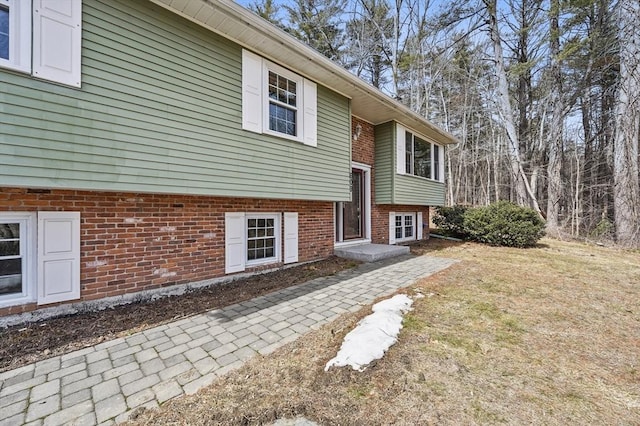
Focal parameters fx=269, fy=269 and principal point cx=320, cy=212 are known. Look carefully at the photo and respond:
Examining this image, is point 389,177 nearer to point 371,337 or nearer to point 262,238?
point 262,238

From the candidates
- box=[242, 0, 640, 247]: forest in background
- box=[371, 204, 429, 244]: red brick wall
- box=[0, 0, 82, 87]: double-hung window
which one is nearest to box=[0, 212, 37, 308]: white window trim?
box=[0, 0, 82, 87]: double-hung window

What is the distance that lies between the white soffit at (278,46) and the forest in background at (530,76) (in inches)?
307

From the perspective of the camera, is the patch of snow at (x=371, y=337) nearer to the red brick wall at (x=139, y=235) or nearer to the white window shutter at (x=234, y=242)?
the white window shutter at (x=234, y=242)

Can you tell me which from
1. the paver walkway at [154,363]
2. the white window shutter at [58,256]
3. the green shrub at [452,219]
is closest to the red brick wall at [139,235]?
the white window shutter at [58,256]

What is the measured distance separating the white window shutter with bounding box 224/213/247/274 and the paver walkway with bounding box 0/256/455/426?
1.21 m

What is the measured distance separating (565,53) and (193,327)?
576 inches

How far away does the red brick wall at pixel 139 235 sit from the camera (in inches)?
139

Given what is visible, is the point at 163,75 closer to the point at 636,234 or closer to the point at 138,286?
the point at 138,286

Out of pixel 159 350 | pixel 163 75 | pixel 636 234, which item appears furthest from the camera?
pixel 636 234

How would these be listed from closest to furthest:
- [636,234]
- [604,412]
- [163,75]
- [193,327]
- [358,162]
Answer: [604,412], [193,327], [163,75], [358,162], [636,234]

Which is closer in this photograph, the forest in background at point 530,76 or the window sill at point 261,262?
the window sill at point 261,262

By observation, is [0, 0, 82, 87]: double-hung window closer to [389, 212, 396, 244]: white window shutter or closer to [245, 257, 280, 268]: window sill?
[245, 257, 280, 268]: window sill

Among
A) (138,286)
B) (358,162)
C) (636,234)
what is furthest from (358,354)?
(636,234)

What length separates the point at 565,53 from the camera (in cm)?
1005
